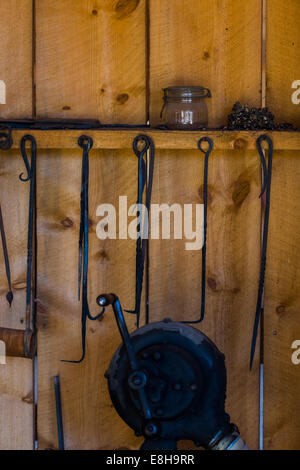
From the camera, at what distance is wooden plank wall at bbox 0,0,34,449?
1318 millimetres

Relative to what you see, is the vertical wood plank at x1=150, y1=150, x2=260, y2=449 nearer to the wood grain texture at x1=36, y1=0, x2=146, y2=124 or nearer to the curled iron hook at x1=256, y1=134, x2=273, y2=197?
the curled iron hook at x1=256, y1=134, x2=273, y2=197

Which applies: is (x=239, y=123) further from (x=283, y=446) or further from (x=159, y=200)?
(x=283, y=446)

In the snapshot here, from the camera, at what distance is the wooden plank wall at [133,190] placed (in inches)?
52.3

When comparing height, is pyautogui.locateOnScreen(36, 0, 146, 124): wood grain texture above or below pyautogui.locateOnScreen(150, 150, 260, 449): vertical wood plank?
above

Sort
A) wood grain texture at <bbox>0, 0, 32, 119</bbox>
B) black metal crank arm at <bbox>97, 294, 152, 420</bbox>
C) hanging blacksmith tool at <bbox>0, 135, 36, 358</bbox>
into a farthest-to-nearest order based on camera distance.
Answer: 1. wood grain texture at <bbox>0, 0, 32, 119</bbox>
2. hanging blacksmith tool at <bbox>0, 135, 36, 358</bbox>
3. black metal crank arm at <bbox>97, 294, 152, 420</bbox>

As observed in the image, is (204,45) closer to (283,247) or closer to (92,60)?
(92,60)

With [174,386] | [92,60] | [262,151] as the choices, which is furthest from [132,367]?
[92,60]

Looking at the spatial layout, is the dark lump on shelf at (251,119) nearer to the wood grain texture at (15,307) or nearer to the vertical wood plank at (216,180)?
the vertical wood plank at (216,180)

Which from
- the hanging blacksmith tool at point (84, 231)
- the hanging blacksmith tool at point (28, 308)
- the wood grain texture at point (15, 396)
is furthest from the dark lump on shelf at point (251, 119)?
the wood grain texture at point (15, 396)

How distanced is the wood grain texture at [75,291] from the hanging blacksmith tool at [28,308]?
0.15 feet

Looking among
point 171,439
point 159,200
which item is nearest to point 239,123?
point 159,200

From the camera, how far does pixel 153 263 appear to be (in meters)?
1.35

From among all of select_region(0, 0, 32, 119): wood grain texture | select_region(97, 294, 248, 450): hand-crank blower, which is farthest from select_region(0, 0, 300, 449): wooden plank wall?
select_region(97, 294, 248, 450): hand-crank blower

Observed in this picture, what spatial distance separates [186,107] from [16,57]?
42 cm
